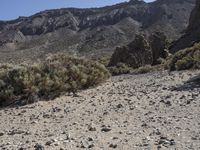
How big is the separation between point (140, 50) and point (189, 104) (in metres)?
17.1

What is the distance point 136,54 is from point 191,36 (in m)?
9.89

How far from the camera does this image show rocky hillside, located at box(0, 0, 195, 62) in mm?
97688

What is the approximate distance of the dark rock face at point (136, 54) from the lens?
26516 mm

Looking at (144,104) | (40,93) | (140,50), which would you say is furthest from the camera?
(140,50)

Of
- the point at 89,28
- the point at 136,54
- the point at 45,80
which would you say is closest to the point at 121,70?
the point at 136,54

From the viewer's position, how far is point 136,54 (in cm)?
2669

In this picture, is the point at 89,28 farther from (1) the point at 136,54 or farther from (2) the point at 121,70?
(2) the point at 121,70

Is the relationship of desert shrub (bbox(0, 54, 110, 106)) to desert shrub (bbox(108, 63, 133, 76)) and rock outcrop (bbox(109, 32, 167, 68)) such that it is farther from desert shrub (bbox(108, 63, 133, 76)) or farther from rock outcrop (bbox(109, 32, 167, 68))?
rock outcrop (bbox(109, 32, 167, 68))

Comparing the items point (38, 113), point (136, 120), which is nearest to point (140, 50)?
point (38, 113)

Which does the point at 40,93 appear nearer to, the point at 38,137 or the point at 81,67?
the point at 81,67

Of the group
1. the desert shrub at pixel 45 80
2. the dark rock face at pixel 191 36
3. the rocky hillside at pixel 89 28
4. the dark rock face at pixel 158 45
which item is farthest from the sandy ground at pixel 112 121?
the rocky hillside at pixel 89 28

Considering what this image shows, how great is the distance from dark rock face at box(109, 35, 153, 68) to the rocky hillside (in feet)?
152

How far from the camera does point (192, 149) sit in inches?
265

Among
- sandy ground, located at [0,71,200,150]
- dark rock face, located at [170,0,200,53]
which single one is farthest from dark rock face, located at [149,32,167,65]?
sandy ground, located at [0,71,200,150]
